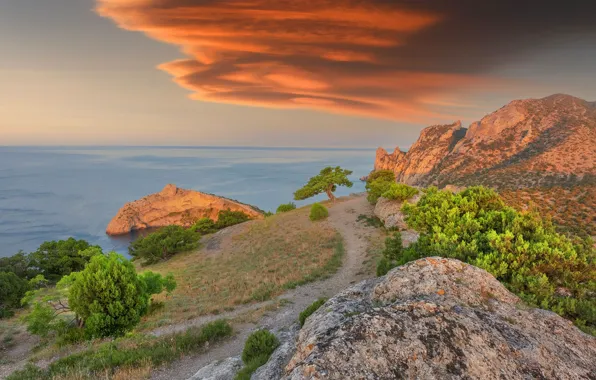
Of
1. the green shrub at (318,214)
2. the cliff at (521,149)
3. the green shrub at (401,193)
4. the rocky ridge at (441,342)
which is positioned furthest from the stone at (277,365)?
the cliff at (521,149)

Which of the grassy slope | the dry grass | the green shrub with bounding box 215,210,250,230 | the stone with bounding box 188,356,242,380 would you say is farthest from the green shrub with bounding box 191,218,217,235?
the stone with bounding box 188,356,242,380

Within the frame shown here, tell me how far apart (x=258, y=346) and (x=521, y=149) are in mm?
98696

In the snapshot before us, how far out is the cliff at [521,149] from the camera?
59.0m

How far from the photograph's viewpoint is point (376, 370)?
11.7ft

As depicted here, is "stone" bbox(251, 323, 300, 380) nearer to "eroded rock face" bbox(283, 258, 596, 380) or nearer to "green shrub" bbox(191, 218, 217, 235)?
"eroded rock face" bbox(283, 258, 596, 380)

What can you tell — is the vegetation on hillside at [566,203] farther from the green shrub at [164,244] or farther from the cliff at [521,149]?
the green shrub at [164,244]

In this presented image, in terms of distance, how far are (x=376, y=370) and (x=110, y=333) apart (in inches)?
576

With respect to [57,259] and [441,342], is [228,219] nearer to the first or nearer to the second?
[57,259]

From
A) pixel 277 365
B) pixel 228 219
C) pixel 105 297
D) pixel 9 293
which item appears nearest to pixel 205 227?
pixel 228 219

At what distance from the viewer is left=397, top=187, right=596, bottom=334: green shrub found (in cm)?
652

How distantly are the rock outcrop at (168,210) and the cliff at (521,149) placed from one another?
67096 mm

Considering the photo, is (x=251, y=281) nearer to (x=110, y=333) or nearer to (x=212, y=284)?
(x=212, y=284)

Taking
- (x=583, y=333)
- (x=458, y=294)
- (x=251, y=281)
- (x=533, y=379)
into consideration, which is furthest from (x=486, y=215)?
(x=251, y=281)

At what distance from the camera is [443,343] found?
12.9ft
